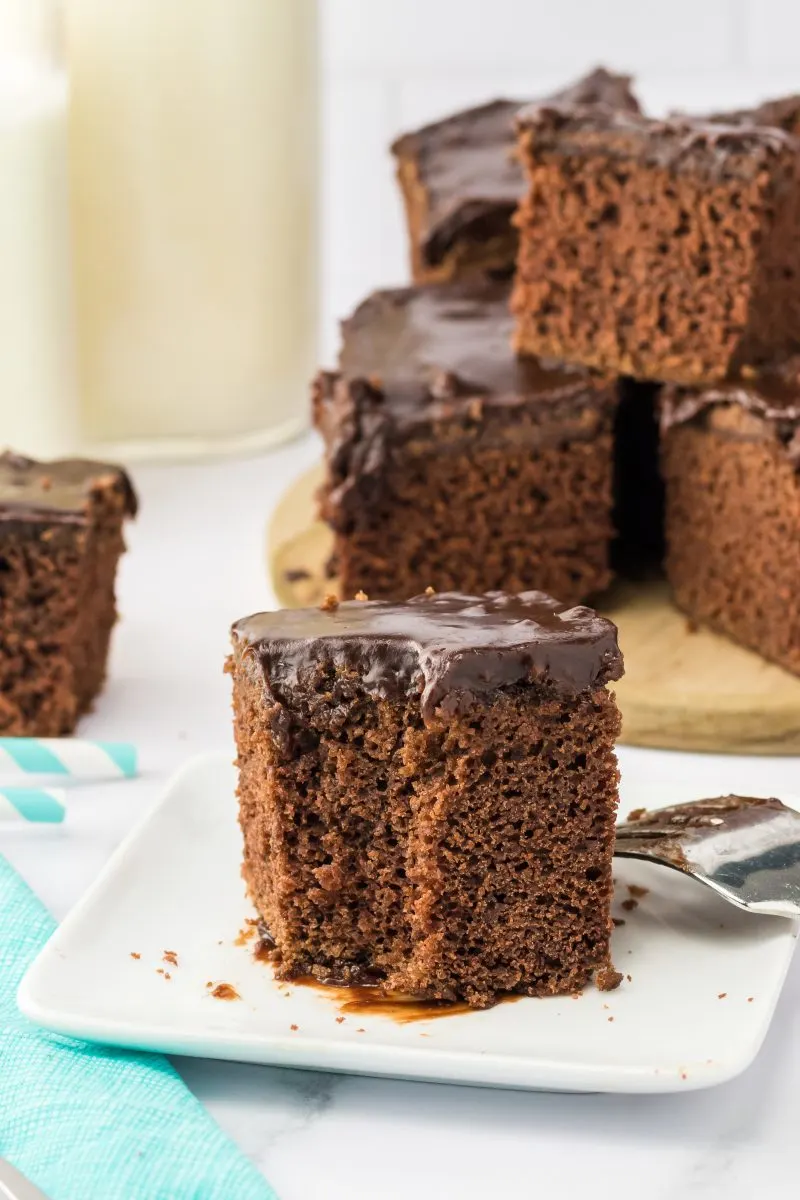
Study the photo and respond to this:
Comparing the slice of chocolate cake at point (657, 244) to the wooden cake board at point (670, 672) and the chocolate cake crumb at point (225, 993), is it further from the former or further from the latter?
the chocolate cake crumb at point (225, 993)

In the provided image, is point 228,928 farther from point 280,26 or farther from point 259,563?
point 280,26

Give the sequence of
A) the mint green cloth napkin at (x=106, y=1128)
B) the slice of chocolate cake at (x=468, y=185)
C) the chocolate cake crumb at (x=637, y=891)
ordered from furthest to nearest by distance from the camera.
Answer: the slice of chocolate cake at (x=468, y=185), the chocolate cake crumb at (x=637, y=891), the mint green cloth napkin at (x=106, y=1128)

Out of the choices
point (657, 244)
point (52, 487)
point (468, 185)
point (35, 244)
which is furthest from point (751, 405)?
point (35, 244)

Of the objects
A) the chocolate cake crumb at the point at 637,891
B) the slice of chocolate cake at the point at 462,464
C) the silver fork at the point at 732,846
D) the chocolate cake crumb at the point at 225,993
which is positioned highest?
the slice of chocolate cake at the point at 462,464

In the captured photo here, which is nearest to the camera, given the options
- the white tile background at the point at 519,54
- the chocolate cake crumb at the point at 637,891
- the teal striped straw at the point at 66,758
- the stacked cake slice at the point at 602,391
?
the chocolate cake crumb at the point at 637,891

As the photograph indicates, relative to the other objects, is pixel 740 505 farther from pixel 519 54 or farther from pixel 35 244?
pixel 519 54

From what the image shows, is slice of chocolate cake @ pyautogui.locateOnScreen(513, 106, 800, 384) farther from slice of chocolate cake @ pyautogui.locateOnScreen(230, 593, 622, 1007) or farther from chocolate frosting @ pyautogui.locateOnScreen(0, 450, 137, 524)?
slice of chocolate cake @ pyautogui.locateOnScreen(230, 593, 622, 1007)

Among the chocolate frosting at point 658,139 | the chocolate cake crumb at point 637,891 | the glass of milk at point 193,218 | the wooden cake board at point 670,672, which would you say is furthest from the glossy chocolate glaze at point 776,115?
the chocolate cake crumb at point 637,891
